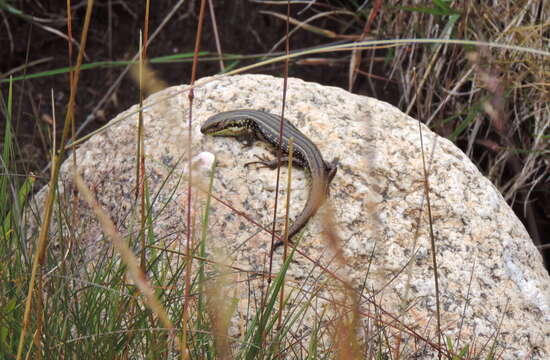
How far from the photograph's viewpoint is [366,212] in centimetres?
300

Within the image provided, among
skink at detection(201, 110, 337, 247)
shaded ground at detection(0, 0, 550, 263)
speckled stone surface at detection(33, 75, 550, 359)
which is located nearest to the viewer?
speckled stone surface at detection(33, 75, 550, 359)

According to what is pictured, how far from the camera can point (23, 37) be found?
5.66 meters

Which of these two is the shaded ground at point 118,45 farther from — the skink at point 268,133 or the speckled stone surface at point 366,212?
the skink at point 268,133

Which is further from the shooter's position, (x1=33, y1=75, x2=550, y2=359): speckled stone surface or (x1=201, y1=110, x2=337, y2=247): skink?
(x1=201, y1=110, x2=337, y2=247): skink

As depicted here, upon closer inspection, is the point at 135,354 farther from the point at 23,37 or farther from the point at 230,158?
the point at 23,37

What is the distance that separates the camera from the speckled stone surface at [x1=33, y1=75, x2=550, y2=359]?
9.00ft

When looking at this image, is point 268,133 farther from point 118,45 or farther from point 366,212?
point 118,45

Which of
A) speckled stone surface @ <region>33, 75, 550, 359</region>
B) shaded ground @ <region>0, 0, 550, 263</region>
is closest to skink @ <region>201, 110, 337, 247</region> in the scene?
speckled stone surface @ <region>33, 75, 550, 359</region>

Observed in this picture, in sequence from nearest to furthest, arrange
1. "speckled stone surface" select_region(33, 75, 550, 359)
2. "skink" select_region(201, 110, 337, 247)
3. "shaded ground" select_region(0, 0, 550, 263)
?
"speckled stone surface" select_region(33, 75, 550, 359), "skink" select_region(201, 110, 337, 247), "shaded ground" select_region(0, 0, 550, 263)

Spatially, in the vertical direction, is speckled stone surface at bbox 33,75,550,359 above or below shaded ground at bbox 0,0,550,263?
below

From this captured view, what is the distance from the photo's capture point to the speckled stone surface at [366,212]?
108 inches

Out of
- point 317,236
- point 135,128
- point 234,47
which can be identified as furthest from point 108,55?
point 317,236

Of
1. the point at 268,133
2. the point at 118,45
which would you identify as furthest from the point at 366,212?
the point at 118,45

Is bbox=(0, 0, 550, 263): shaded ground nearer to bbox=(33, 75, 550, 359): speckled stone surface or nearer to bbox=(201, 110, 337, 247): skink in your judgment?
bbox=(33, 75, 550, 359): speckled stone surface
